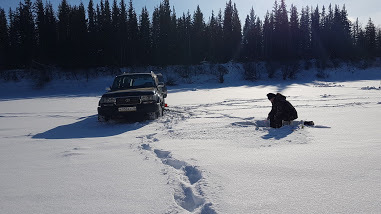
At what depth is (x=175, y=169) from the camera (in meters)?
3.51

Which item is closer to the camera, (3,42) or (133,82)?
(133,82)

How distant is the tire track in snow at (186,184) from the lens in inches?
96.7

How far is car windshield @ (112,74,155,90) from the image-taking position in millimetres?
9188

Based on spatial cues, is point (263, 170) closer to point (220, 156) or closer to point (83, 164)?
point (220, 156)

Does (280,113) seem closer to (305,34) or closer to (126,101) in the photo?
(126,101)

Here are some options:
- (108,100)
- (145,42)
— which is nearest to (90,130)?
(108,100)

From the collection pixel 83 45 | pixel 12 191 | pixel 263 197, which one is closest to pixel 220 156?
pixel 263 197

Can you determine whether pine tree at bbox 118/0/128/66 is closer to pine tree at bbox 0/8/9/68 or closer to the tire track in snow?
pine tree at bbox 0/8/9/68

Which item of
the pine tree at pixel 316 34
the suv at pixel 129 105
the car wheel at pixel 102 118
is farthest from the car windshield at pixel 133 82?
the pine tree at pixel 316 34

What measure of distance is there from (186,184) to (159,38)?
44.6 m

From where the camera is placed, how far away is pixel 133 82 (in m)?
9.39

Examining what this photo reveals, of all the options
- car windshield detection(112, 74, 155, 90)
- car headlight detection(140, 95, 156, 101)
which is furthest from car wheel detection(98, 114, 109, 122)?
car windshield detection(112, 74, 155, 90)

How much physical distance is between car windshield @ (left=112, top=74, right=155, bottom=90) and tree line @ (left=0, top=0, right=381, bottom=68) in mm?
30247

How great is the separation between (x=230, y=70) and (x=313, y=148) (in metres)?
35.4
